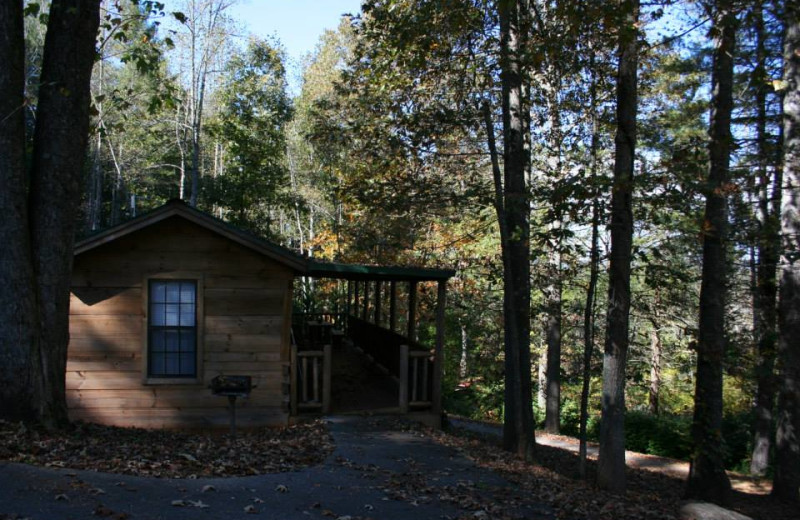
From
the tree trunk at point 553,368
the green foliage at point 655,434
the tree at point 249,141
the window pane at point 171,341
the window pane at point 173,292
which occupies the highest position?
the tree at point 249,141

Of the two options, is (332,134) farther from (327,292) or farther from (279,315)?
(327,292)

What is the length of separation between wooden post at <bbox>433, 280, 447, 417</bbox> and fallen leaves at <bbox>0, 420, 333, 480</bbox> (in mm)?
3082

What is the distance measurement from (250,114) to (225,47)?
9.82 meters

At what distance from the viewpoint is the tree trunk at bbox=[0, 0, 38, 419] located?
776 cm

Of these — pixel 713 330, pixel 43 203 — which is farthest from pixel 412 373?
pixel 43 203

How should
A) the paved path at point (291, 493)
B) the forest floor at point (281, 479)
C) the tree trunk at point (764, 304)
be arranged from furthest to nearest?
the tree trunk at point (764, 304) < the forest floor at point (281, 479) < the paved path at point (291, 493)

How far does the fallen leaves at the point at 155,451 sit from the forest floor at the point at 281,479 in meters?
0.02

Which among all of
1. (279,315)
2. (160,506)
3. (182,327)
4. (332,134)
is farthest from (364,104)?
(160,506)

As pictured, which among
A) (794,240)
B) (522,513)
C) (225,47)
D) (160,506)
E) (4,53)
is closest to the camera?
(160,506)

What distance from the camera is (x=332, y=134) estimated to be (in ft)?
48.9

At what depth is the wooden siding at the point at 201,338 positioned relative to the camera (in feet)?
38.0

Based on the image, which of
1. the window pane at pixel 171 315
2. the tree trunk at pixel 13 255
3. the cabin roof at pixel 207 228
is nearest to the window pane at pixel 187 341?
the window pane at pixel 171 315

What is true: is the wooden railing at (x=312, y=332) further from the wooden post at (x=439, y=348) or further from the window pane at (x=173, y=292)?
the window pane at (x=173, y=292)

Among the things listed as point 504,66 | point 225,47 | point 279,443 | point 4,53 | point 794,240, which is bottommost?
point 279,443
